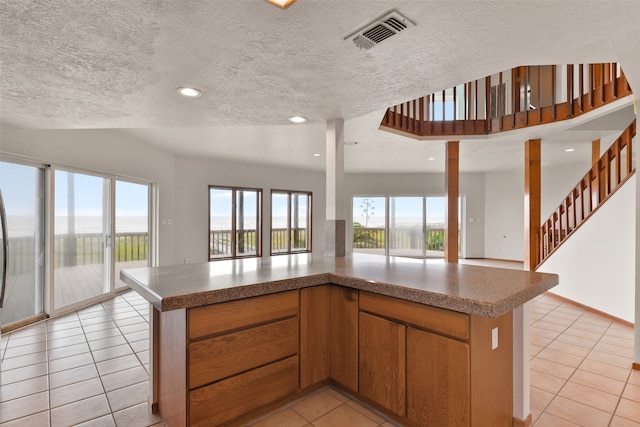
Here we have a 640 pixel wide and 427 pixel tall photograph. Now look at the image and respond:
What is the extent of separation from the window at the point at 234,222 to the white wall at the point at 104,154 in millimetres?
1146

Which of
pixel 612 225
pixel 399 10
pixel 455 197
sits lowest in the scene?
pixel 612 225

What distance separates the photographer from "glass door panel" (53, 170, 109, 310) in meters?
4.23

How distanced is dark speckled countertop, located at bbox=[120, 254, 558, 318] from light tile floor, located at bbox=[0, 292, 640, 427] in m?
0.86

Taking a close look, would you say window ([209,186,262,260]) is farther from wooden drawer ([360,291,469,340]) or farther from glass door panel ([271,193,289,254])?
wooden drawer ([360,291,469,340])

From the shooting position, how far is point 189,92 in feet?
8.06

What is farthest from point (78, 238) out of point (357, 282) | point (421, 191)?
point (421, 191)

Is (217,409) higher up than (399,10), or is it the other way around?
(399,10)

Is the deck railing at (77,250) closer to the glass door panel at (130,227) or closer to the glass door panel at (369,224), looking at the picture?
the glass door panel at (130,227)

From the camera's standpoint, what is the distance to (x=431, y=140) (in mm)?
5277

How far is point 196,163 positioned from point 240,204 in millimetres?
1462

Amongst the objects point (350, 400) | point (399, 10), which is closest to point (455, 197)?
A: point (350, 400)

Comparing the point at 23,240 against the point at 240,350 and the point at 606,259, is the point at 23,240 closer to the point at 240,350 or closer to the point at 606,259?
the point at 240,350

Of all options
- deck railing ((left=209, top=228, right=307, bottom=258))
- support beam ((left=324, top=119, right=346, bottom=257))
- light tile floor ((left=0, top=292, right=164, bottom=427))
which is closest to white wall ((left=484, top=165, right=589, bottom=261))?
deck railing ((left=209, top=228, right=307, bottom=258))

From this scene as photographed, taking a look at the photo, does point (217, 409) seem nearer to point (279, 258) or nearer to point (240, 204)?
point (279, 258)
